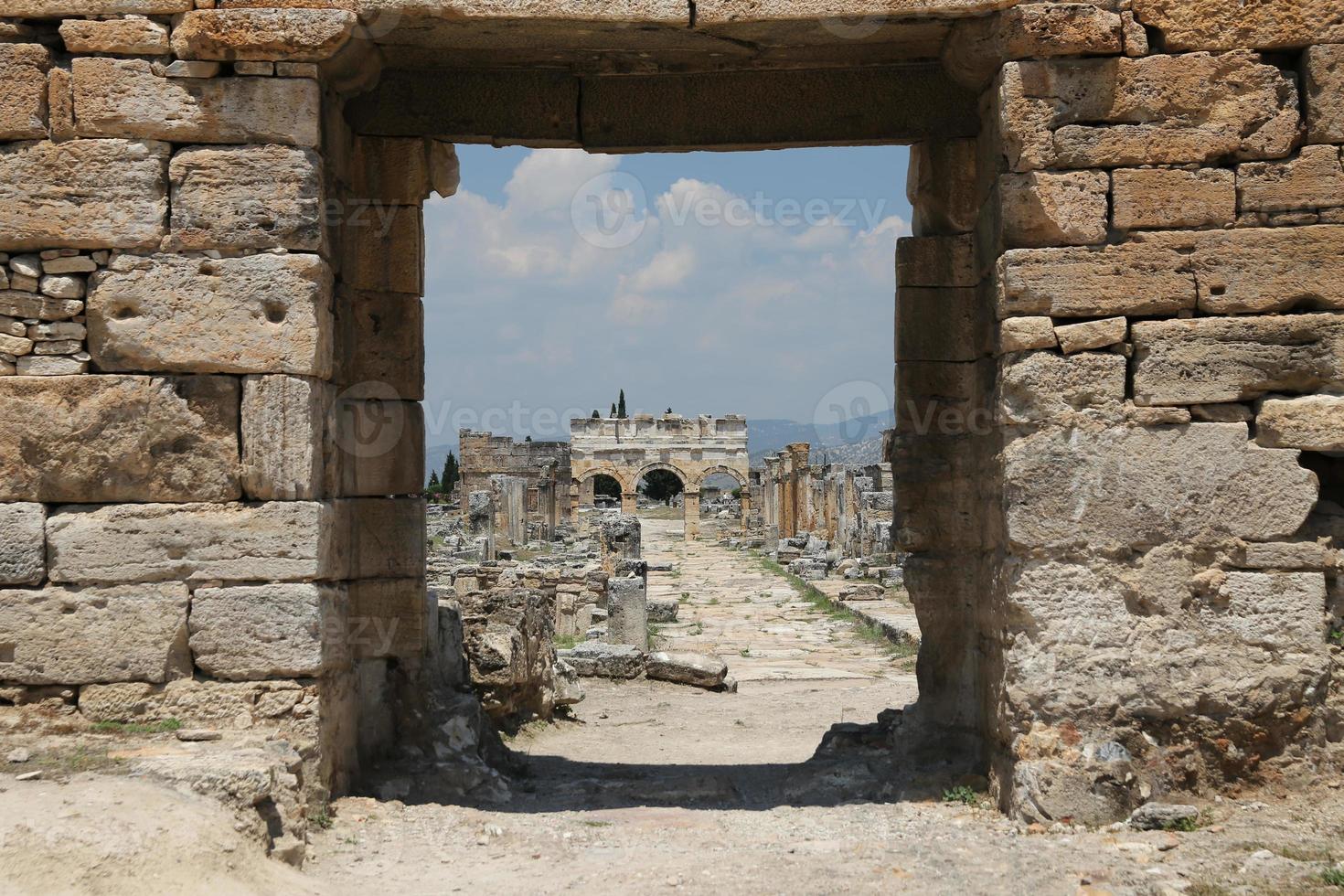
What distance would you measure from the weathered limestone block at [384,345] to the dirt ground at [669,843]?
2275 millimetres

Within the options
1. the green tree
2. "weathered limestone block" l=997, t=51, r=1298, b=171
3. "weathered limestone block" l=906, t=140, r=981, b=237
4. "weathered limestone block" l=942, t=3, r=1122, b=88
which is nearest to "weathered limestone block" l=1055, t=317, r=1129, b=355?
"weathered limestone block" l=997, t=51, r=1298, b=171

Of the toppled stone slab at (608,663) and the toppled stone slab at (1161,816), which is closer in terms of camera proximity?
the toppled stone slab at (1161,816)

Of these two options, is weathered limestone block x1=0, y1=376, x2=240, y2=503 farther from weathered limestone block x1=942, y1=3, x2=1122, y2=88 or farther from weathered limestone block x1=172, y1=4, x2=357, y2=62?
weathered limestone block x1=942, y1=3, x2=1122, y2=88

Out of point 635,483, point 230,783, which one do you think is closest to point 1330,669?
point 230,783

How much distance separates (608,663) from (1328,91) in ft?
28.0

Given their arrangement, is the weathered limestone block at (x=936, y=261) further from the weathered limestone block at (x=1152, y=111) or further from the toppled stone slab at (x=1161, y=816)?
the toppled stone slab at (x=1161, y=816)

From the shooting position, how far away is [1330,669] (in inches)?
214

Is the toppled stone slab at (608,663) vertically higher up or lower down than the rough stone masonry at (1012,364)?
lower down

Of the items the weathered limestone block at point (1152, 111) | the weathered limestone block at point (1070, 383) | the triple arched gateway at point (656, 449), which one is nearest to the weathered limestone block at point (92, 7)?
the weathered limestone block at point (1152, 111)

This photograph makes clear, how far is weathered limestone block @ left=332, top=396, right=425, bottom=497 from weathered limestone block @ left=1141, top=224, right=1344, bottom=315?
4171 mm

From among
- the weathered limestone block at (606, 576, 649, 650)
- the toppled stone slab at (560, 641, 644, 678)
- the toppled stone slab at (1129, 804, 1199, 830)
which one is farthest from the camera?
the weathered limestone block at (606, 576, 649, 650)

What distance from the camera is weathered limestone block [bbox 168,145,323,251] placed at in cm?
561

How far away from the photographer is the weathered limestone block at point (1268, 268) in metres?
5.47

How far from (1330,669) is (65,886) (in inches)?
203
